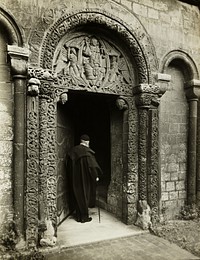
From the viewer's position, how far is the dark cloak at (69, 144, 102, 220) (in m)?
5.33

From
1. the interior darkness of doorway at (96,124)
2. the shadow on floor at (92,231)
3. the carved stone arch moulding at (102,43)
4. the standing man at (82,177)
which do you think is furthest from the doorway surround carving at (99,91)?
the interior darkness of doorway at (96,124)

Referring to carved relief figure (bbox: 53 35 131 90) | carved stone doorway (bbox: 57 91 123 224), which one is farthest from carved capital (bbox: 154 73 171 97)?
carved stone doorway (bbox: 57 91 123 224)

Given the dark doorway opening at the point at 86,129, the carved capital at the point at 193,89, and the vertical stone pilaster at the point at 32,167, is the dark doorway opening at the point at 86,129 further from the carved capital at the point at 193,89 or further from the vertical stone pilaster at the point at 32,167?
the carved capital at the point at 193,89

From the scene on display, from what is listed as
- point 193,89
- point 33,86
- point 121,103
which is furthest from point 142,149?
point 33,86

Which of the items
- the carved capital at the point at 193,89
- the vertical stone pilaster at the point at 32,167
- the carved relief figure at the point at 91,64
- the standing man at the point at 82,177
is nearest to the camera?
the vertical stone pilaster at the point at 32,167

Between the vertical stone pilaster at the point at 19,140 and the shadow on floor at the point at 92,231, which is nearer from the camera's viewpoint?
the vertical stone pilaster at the point at 19,140

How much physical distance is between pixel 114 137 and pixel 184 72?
83.2 inches

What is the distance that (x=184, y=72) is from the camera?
5.66m

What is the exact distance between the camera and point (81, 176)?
17.6ft

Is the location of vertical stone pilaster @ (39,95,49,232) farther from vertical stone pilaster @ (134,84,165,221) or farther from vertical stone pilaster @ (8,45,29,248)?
vertical stone pilaster @ (134,84,165,221)

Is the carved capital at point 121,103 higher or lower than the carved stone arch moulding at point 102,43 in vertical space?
lower

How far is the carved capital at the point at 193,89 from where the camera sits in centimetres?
551

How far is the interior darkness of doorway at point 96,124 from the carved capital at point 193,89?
190cm

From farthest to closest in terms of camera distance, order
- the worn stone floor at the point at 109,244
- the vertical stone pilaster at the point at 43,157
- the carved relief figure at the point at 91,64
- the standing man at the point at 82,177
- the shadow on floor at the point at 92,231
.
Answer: the standing man at the point at 82,177
the carved relief figure at the point at 91,64
the shadow on floor at the point at 92,231
the vertical stone pilaster at the point at 43,157
the worn stone floor at the point at 109,244
